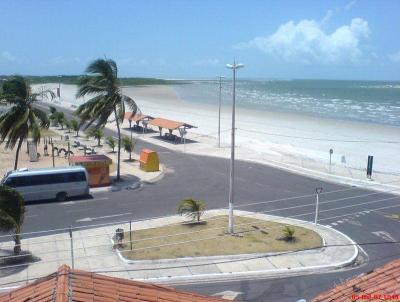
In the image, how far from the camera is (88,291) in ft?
21.3

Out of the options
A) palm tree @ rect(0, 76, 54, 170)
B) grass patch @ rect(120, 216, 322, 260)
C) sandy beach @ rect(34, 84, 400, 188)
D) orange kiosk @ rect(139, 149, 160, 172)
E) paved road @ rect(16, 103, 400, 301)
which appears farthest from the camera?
sandy beach @ rect(34, 84, 400, 188)

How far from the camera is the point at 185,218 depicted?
21.7 metres

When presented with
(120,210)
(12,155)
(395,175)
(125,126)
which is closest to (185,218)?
(120,210)

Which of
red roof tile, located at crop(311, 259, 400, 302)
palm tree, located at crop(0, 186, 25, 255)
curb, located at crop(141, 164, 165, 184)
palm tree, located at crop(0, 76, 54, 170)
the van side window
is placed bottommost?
curb, located at crop(141, 164, 165, 184)

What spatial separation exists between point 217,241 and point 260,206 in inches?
242

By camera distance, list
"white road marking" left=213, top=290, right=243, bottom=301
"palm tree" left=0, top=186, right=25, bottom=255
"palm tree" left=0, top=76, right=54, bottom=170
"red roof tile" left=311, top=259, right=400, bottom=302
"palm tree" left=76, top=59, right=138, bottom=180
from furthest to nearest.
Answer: "palm tree" left=76, top=59, right=138, bottom=180, "palm tree" left=0, top=76, right=54, bottom=170, "palm tree" left=0, top=186, right=25, bottom=255, "white road marking" left=213, top=290, right=243, bottom=301, "red roof tile" left=311, top=259, right=400, bottom=302

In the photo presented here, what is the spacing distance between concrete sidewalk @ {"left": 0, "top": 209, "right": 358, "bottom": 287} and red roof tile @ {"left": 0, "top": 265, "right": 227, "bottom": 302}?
8522 millimetres

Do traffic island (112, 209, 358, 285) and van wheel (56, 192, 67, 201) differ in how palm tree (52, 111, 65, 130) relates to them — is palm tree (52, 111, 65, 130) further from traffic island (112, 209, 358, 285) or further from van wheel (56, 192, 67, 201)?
traffic island (112, 209, 358, 285)

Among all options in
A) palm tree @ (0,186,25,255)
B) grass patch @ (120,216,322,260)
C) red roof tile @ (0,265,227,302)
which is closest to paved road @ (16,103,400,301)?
grass patch @ (120,216,322,260)

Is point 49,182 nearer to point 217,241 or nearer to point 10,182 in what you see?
point 10,182

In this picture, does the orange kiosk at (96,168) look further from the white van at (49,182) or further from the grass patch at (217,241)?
the grass patch at (217,241)

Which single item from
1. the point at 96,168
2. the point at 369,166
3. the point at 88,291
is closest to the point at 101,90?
the point at 96,168

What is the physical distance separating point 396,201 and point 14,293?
22.9 metres

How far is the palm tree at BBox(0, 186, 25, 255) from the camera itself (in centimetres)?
1650
